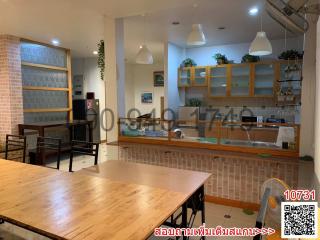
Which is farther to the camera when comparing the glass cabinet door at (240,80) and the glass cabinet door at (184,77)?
the glass cabinet door at (184,77)

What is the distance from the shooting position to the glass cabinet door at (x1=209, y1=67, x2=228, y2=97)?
18.7ft

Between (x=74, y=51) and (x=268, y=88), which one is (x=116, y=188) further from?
(x=74, y=51)

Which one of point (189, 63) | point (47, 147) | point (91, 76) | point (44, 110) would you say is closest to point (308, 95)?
point (47, 147)

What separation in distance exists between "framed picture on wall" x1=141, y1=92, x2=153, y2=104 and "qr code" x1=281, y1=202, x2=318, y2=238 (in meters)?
7.34

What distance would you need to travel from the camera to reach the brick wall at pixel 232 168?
290 cm

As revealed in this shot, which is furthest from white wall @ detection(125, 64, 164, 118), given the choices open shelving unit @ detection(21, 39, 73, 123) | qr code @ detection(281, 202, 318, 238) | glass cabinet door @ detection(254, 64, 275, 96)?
qr code @ detection(281, 202, 318, 238)

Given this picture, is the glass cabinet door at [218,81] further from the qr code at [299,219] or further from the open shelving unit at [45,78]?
the qr code at [299,219]

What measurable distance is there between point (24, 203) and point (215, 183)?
2.40 metres

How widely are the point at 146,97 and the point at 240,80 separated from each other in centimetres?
369

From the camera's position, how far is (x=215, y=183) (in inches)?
130

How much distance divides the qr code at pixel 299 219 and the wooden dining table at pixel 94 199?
24.8 inches

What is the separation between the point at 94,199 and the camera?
1657mm

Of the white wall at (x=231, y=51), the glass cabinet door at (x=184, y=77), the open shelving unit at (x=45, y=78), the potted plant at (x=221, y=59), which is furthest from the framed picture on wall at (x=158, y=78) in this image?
the open shelving unit at (x=45, y=78)

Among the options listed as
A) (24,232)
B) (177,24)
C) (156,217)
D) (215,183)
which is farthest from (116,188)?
(177,24)
